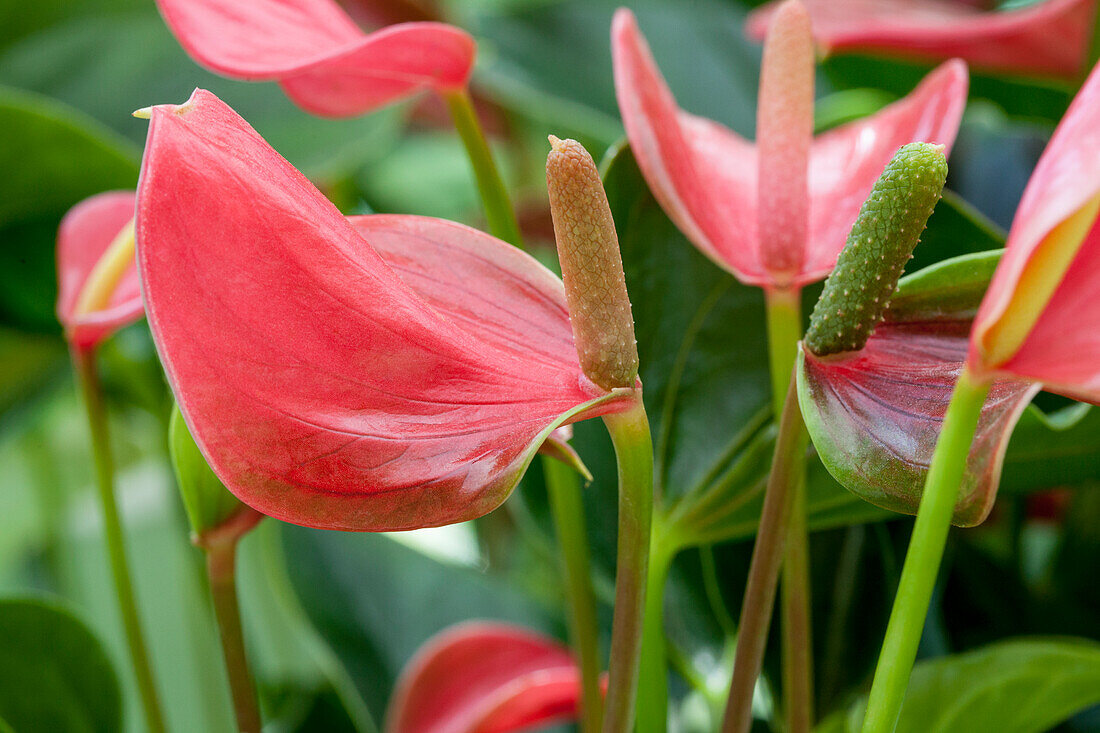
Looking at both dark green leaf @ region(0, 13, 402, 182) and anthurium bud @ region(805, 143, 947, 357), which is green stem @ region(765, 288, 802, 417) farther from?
dark green leaf @ region(0, 13, 402, 182)

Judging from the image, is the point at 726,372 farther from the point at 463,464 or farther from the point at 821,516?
the point at 463,464

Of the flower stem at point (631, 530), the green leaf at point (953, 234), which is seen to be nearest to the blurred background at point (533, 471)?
the green leaf at point (953, 234)

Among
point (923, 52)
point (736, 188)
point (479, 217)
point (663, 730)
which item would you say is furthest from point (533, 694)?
point (479, 217)

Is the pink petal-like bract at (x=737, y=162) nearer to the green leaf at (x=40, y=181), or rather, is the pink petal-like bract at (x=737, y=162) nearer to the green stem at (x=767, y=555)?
the green stem at (x=767, y=555)

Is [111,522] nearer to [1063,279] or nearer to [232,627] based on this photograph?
[232,627]

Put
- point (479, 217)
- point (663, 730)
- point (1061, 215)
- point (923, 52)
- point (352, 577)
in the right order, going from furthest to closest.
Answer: point (479, 217), point (352, 577), point (923, 52), point (663, 730), point (1061, 215)

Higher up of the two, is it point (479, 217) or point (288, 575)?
point (479, 217)
